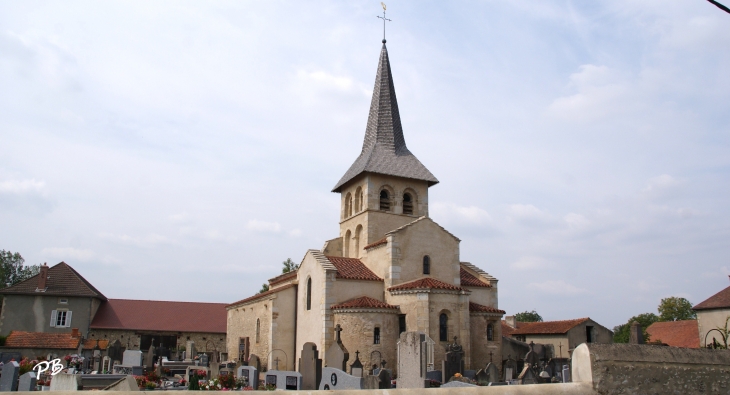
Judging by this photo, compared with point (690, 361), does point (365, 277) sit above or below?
above

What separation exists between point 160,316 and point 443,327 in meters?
26.8

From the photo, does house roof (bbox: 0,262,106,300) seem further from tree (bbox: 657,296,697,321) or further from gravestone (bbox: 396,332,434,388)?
tree (bbox: 657,296,697,321)

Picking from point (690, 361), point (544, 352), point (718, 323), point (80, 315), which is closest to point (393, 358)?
point (544, 352)

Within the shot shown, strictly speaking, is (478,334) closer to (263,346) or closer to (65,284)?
(263,346)

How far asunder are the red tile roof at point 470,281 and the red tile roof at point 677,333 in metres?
17.9

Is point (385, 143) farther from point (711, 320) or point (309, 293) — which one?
point (711, 320)

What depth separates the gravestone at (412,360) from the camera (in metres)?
12.9

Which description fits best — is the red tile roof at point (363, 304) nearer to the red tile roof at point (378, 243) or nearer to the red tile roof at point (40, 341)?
the red tile roof at point (378, 243)

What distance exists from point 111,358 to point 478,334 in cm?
1525

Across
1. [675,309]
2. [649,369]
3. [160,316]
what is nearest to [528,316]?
[675,309]

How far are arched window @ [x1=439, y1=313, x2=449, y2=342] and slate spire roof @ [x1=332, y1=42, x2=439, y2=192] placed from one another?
28.2 ft

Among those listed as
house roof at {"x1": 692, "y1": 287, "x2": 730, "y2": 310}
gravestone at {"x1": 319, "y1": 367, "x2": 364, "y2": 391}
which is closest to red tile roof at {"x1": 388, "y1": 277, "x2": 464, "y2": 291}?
gravestone at {"x1": 319, "y1": 367, "x2": 364, "y2": 391}

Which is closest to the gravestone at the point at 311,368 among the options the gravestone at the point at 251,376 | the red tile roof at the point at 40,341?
the gravestone at the point at 251,376

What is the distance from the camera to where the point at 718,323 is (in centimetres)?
3241
